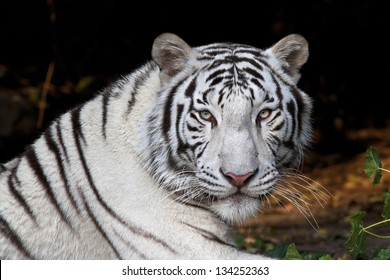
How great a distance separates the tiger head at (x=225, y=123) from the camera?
3797 mm

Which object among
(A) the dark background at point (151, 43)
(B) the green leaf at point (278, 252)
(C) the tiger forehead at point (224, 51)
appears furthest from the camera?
(A) the dark background at point (151, 43)

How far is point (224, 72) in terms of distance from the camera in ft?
13.1

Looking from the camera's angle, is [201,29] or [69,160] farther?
[201,29]

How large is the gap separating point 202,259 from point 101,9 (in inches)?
224

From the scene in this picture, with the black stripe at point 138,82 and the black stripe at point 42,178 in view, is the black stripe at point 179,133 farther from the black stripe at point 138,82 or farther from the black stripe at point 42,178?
the black stripe at point 42,178

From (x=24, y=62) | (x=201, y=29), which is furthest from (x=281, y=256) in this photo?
(x=24, y=62)

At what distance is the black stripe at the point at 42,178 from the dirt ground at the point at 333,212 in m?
1.55

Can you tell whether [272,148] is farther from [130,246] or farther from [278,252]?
[278,252]

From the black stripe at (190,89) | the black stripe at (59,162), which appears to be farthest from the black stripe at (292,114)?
the black stripe at (59,162)

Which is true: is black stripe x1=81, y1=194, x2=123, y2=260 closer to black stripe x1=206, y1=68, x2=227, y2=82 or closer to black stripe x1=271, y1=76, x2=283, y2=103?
black stripe x1=206, y1=68, x2=227, y2=82

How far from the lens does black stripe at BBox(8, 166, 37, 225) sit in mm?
4047

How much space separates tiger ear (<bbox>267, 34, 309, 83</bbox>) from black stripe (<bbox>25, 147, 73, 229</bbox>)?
133 cm

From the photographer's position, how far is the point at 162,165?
4.02 meters
